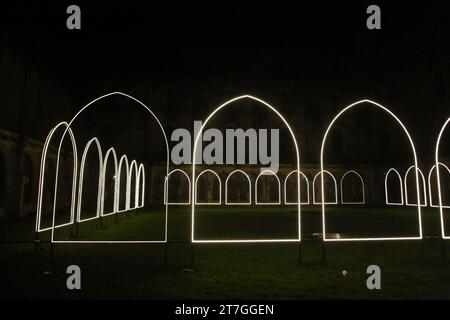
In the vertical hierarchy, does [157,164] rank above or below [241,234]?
above

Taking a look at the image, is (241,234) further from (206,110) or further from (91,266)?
(206,110)

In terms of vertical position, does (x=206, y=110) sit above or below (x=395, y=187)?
above

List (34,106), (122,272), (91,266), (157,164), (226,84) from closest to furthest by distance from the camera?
(122,272)
(91,266)
(34,106)
(157,164)
(226,84)

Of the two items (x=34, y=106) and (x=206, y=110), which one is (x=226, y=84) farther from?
(x=34, y=106)

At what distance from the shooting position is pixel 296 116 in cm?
2973

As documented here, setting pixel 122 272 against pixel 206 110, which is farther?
pixel 206 110

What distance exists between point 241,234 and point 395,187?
22683 mm

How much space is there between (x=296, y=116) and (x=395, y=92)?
28.9 ft

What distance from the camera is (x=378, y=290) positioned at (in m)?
5.15

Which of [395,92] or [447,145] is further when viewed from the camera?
[395,92]

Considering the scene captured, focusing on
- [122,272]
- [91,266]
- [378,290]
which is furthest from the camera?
[91,266]
